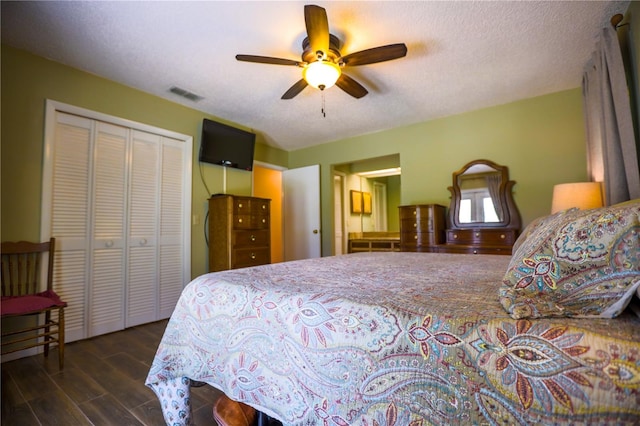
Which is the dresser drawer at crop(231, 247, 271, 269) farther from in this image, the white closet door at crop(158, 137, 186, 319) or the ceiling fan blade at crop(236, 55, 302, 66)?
the ceiling fan blade at crop(236, 55, 302, 66)

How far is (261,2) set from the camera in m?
1.81

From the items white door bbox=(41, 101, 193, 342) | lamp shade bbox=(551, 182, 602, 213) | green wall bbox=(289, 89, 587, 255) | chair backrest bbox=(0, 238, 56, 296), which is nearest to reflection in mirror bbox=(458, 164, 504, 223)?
green wall bbox=(289, 89, 587, 255)

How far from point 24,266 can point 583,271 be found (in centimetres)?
336

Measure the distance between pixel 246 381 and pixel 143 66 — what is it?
281 centimetres

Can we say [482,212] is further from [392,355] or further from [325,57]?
[392,355]

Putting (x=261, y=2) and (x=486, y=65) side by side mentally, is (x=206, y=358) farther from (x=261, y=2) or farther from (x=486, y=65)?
(x=486, y=65)

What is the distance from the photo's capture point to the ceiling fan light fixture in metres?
2.03

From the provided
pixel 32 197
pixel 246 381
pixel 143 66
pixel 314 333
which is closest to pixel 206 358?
pixel 246 381

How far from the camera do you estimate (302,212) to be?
475cm

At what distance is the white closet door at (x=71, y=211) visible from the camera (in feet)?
7.84

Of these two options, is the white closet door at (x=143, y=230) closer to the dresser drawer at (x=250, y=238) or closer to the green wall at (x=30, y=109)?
the green wall at (x=30, y=109)

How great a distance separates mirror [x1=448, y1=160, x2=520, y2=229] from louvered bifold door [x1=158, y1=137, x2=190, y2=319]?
336 cm

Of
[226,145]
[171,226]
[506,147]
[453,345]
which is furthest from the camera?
[226,145]

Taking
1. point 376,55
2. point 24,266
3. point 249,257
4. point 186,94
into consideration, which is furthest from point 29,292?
point 376,55
